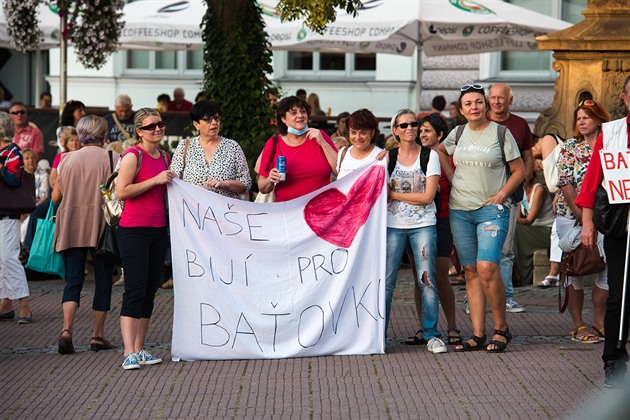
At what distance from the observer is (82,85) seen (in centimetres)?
2811

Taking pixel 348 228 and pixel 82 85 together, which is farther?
pixel 82 85

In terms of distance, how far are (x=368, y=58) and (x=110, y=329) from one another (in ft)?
54.6

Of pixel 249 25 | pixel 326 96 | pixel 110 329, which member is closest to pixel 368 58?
pixel 326 96

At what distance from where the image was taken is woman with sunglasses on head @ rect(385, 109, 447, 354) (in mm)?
9555

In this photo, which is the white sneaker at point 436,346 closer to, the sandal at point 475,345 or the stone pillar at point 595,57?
the sandal at point 475,345

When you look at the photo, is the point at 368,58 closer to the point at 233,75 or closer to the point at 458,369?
the point at 233,75

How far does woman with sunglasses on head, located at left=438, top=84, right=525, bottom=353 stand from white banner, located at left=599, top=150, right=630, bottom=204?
3.81 feet

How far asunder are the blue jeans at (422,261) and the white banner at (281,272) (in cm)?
14

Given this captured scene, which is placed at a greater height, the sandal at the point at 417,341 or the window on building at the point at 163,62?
the window on building at the point at 163,62

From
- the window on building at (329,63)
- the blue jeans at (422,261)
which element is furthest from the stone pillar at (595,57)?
the window on building at (329,63)

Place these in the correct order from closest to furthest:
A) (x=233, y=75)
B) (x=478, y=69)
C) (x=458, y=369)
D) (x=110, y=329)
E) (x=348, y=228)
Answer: (x=458, y=369) < (x=348, y=228) < (x=110, y=329) < (x=233, y=75) < (x=478, y=69)

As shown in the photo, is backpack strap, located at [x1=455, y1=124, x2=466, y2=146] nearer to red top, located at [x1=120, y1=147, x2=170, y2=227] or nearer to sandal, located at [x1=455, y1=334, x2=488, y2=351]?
sandal, located at [x1=455, y1=334, x2=488, y2=351]

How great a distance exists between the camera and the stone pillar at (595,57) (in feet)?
45.2

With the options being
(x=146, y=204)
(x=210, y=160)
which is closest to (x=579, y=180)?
(x=210, y=160)
